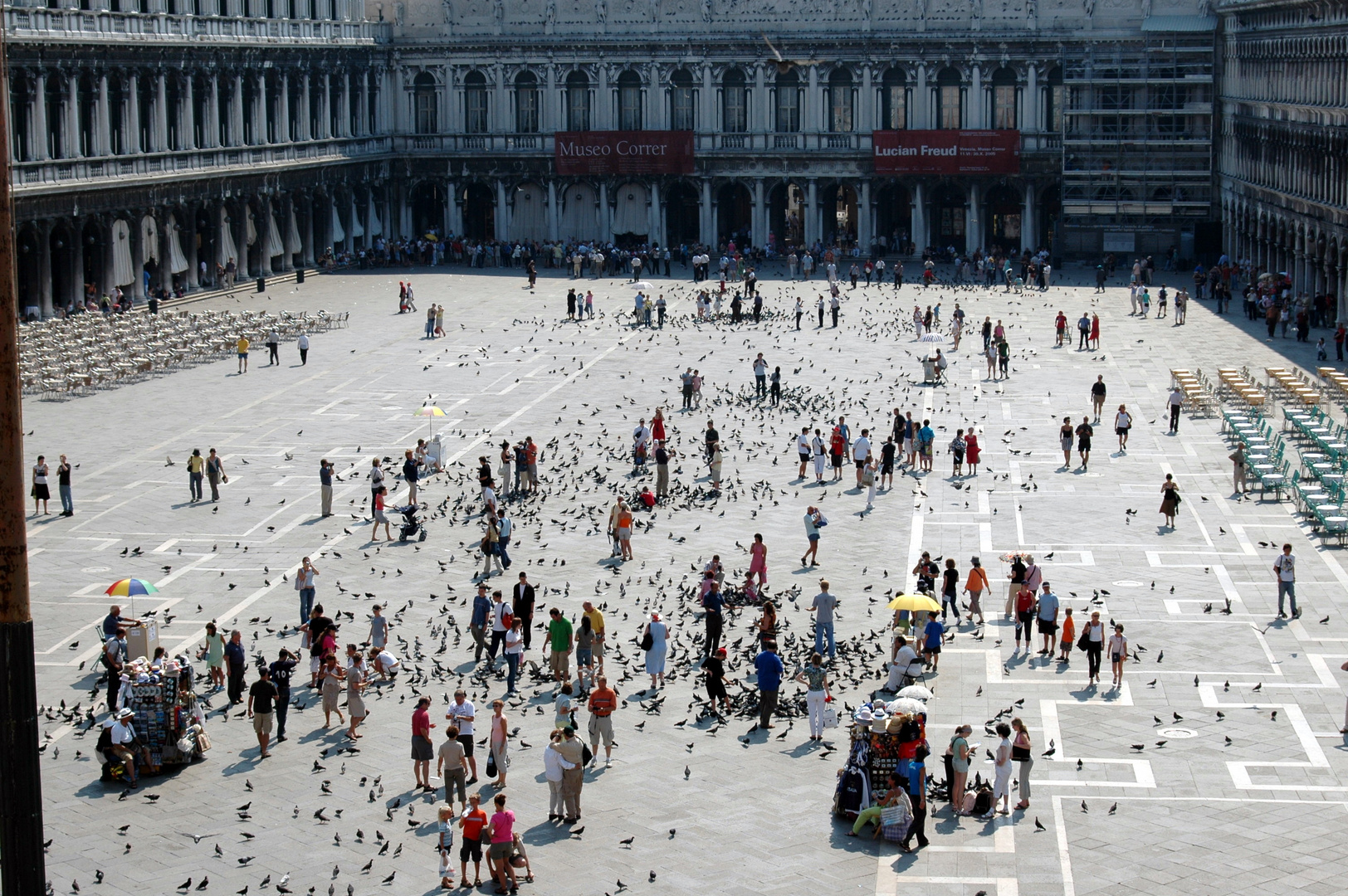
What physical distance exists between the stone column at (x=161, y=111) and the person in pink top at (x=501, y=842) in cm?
5793

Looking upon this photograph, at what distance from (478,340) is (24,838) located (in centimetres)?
5519

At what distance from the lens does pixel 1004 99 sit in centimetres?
9238

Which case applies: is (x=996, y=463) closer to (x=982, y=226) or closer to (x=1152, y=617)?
(x=1152, y=617)

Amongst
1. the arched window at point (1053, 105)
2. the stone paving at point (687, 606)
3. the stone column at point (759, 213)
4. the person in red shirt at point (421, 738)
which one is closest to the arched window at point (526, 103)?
the stone column at point (759, 213)

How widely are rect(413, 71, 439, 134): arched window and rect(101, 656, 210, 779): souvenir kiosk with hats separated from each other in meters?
75.9

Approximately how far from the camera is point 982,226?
93.6 m

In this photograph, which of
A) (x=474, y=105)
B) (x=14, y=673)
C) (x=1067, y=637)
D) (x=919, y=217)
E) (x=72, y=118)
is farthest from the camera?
(x=474, y=105)

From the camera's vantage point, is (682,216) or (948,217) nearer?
(948,217)

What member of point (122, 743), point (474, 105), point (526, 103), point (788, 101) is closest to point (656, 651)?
point (122, 743)

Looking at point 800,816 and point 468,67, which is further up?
point 468,67

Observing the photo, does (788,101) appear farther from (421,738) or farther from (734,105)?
(421,738)

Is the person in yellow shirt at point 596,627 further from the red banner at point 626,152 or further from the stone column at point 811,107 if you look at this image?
the stone column at point 811,107

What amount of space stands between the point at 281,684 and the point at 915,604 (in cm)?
950

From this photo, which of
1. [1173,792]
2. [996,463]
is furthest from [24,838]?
[996,463]
